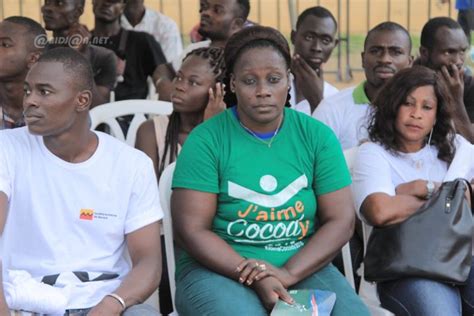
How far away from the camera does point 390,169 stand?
4246 mm

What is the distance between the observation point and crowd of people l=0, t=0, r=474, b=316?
3.57 m

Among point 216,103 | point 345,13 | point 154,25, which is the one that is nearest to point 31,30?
point 216,103

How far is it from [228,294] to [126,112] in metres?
1.94

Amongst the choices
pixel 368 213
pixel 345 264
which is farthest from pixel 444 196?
pixel 345 264

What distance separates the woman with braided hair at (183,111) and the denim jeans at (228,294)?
94cm

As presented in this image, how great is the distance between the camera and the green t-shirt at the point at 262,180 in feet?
12.6

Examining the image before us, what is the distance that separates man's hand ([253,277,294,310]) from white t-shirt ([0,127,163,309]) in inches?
17.7

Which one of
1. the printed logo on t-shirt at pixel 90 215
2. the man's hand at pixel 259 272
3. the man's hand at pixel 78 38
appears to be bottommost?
the man's hand at pixel 259 272

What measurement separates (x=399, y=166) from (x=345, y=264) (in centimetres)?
47

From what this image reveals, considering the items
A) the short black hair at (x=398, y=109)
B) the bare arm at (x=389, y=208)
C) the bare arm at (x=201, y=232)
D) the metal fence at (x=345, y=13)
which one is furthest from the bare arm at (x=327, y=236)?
the metal fence at (x=345, y=13)

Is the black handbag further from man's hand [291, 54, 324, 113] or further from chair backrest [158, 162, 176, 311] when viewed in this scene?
man's hand [291, 54, 324, 113]

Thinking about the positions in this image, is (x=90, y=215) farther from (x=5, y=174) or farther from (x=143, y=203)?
(x=5, y=174)

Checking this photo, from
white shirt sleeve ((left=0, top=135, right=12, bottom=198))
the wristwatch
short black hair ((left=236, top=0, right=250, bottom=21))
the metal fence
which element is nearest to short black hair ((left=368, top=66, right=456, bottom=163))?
the wristwatch

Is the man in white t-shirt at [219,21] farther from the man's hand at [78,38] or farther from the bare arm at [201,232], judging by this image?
the bare arm at [201,232]
